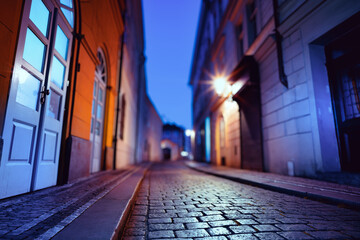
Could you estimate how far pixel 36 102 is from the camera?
10.5ft

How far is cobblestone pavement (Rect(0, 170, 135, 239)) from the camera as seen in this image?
5.12 feet

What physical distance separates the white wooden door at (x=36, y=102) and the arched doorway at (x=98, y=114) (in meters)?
2.39

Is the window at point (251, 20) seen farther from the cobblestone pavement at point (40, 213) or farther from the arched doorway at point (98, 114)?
the cobblestone pavement at point (40, 213)

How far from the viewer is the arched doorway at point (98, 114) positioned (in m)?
6.31

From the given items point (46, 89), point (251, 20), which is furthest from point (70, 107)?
point (251, 20)

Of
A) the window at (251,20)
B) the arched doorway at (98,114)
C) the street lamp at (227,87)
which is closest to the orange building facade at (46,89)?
the arched doorway at (98,114)

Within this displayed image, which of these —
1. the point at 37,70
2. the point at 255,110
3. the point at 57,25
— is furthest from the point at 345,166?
the point at 57,25

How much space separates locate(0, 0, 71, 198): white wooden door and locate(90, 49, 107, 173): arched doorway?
2.39 meters

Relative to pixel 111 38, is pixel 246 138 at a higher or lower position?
lower

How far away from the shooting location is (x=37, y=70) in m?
3.15

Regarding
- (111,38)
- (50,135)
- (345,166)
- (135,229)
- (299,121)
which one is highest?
(111,38)

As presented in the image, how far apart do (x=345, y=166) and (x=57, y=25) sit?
672cm

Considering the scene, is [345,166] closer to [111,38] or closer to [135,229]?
[135,229]

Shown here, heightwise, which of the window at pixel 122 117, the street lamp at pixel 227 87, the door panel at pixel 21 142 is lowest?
the door panel at pixel 21 142
